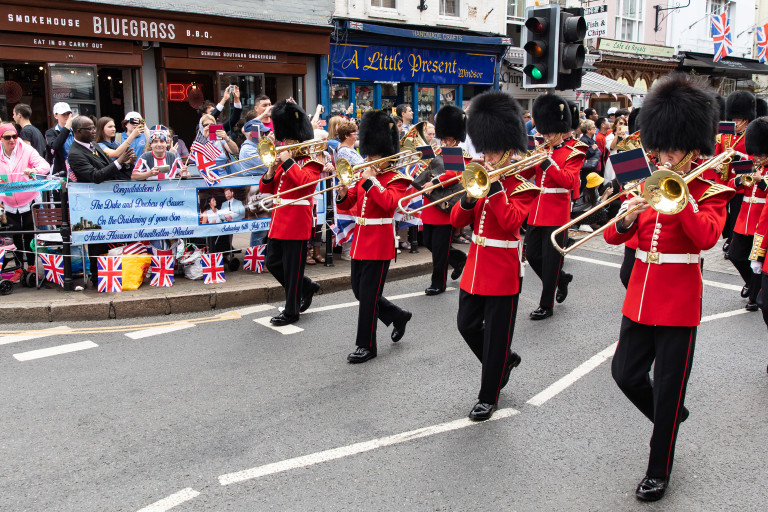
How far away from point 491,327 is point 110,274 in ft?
15.2

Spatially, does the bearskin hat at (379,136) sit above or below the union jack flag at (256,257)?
above

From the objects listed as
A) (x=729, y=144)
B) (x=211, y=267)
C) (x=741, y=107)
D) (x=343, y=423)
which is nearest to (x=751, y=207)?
(x=729, y=144)

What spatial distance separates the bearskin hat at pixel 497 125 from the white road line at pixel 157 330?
3.45m

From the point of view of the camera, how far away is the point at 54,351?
6102mm

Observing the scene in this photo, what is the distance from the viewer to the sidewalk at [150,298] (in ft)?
23.2

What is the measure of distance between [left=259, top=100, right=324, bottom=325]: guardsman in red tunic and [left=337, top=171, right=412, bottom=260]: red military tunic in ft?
2.70

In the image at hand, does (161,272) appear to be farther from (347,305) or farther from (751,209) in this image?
(751,209)

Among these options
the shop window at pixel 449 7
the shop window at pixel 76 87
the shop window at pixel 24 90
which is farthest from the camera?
the shop window at pixel 449 7

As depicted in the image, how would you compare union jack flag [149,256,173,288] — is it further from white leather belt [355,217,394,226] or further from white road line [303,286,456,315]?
white leather belt [355,217,394,226]

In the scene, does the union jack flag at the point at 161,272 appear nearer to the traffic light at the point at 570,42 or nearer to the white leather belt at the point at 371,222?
the white leather belt at the point at 371,222

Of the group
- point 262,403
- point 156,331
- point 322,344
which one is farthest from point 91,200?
point 262,403

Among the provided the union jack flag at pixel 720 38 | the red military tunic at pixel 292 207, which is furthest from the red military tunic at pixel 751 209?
the union jack flag at pixel 720 38

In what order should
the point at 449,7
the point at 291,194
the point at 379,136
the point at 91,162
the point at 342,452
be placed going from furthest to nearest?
the point at 449,7, the point at 91,162, the point at 291,194, the point at 379,136, the point at 342,452

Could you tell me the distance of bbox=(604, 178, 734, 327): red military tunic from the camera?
3.72 metres
